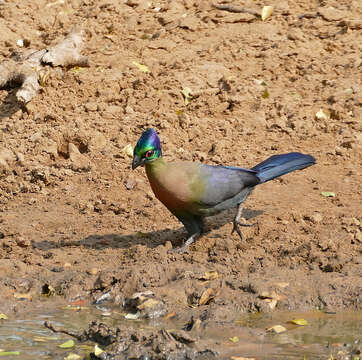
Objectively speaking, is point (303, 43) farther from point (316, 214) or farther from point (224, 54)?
point (316, 214)

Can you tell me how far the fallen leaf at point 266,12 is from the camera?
1080cm

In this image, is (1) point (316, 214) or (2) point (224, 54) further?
(2) point (224, 54)

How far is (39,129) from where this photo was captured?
31.8 feet

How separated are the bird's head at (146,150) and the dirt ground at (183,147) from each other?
2.61 feet

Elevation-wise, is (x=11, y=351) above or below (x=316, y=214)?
above

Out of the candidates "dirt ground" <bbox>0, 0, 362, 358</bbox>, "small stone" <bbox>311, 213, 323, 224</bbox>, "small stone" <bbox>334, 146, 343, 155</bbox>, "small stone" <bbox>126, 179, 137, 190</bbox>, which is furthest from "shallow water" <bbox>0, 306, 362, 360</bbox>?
"small stone" <bbox>334, 146, 343, 155</bbox>

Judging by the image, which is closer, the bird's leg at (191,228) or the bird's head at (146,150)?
the bird's head at (146,150)

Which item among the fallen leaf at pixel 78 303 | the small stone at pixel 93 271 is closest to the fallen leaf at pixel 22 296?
the fallen leaf at pixel 78 303

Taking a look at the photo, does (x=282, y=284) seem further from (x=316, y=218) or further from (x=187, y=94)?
(x=187, y=94)

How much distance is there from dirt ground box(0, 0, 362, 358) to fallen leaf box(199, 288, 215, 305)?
0.04 feet

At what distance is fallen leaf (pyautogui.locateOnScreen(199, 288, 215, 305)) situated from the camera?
611 centimetres

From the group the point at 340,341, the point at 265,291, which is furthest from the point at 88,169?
the point at 340,341

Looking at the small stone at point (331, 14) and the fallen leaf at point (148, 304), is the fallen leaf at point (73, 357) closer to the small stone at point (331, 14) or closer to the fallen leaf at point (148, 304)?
the fallen leaf at point (148, 304)

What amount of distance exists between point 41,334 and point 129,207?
8.47 ft
